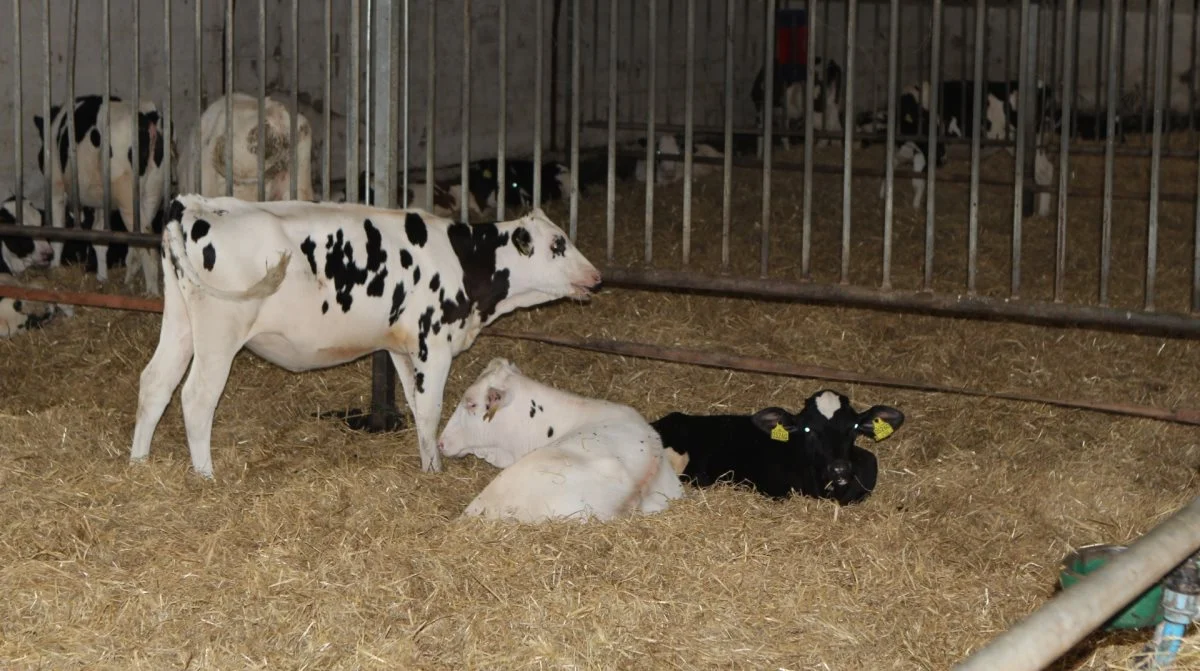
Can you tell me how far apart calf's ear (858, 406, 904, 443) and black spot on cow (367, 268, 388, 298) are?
2111 millimetres

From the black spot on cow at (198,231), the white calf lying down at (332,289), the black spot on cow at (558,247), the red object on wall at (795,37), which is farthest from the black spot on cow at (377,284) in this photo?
the red object on wall at (795,37)

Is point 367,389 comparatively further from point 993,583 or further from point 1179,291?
point 1179,291

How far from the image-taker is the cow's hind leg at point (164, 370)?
240 inches

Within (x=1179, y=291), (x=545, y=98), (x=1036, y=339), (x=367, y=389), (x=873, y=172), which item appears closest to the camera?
(x=367, y=389)

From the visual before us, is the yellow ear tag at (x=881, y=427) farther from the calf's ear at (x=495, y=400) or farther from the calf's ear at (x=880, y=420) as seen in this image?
the calf's ear at (x=495, y=400)

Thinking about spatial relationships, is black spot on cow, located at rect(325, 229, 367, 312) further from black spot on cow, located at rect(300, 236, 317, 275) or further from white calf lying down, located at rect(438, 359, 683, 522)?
white calf lying down, located at rect(438, 359, 683, 522)

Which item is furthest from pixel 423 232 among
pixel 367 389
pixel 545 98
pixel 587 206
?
pixel 545 98

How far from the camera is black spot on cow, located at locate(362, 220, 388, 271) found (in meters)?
6.29

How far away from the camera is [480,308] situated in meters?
6.83

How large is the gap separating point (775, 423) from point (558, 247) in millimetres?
1459

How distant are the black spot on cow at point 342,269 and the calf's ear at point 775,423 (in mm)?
1785

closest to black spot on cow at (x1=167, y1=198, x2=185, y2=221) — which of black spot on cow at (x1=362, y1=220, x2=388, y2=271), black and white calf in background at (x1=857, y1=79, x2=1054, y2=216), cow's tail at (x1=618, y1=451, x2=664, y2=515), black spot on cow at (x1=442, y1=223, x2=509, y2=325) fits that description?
black spot on cow at (x1=362, y1=220, x2=388, y2=271)

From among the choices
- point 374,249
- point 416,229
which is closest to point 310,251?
point 374,249

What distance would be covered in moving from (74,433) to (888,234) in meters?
3.64
